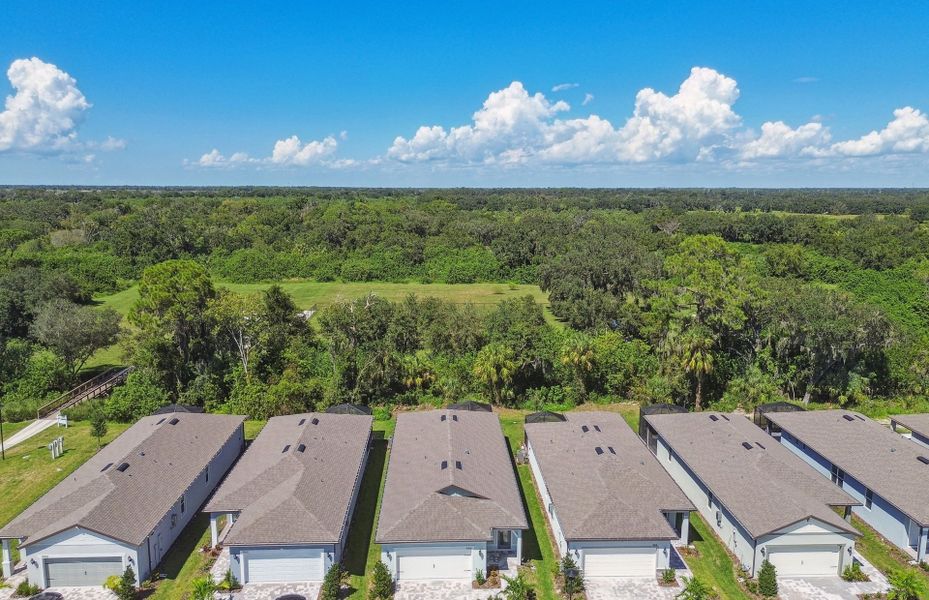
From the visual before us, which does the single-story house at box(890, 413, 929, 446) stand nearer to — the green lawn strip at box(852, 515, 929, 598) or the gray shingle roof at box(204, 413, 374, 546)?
the green lawn strip at box(852, 515, 929, 598)

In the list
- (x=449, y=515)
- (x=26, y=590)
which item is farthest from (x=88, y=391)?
(x=449, y=515)

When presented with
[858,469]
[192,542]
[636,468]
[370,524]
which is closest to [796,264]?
[858,469]

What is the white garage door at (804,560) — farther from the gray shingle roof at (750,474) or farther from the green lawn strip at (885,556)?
the green lawn strip at (885,556)

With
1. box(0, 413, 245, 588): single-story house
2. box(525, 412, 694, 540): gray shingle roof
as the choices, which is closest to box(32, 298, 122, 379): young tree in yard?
box(0, 413, 245, 588): single-story house

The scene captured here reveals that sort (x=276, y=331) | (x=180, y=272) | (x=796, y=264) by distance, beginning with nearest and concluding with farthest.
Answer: (x=180, y=272) → (x=276, y=331) → (x=796, y=264)

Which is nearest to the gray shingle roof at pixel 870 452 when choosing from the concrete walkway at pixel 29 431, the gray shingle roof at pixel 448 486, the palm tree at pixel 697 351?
the palm tree at pixel 697 351

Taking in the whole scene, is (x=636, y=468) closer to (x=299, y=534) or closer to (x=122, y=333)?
(x=299, y=534)
